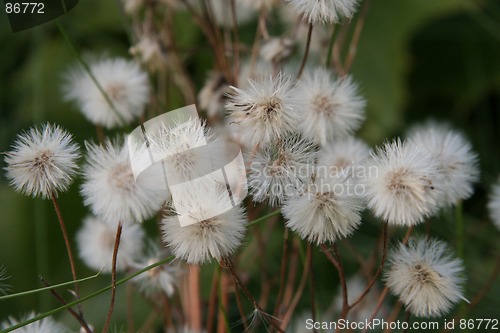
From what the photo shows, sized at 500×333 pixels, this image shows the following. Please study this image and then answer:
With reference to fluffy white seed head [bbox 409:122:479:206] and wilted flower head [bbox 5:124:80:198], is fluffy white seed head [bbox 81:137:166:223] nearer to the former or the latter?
wilted flower head [bbox 5:124:80:198]

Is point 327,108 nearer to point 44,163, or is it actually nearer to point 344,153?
point 344,153

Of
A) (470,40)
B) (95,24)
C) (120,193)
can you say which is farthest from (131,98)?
(470,40)

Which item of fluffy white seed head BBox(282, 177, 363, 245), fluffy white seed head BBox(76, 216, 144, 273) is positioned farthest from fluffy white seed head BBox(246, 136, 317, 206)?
fluffy white seed head BBox(76, 216, 144, 273)

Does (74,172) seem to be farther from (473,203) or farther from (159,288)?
(473,203)

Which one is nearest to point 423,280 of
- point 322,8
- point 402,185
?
point 402,185

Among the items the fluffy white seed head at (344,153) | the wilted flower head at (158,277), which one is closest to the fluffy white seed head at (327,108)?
the fluffy white seed head at (344,153)

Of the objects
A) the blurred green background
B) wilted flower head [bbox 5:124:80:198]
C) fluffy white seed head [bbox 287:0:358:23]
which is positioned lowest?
the blurred green background

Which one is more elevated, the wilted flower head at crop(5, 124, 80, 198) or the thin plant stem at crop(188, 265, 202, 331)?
the wilted flower head at crop(5, 124, 80, 198)
